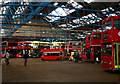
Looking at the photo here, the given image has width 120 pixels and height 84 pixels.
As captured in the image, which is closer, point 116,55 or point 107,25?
point 116,55

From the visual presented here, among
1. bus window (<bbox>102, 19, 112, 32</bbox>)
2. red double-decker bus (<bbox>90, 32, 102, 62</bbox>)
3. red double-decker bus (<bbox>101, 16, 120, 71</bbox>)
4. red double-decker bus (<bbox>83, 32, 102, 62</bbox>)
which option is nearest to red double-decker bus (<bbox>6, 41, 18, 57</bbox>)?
red double-decker bus (<bbox>83, 32, 102, 62</bbox>)

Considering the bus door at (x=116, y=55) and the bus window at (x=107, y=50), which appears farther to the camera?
the bus window at (x=107, y=50)

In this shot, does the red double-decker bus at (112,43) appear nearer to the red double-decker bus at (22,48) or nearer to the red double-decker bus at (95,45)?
the red double-decker bus at (95,45)

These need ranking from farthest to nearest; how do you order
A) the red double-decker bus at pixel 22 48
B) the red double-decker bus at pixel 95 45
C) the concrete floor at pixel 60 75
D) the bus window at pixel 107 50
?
the red double-decker bus at pixel 22 48
the red double-decker bus at pixel 95 45
the bus window at pixel 107 50
the concrete floor at pixel 60 75

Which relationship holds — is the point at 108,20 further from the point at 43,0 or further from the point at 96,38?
→ the point at 43,0

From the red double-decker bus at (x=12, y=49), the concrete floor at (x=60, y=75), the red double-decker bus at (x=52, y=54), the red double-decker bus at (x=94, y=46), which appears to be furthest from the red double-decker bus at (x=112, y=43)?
the red double-decker bus at (x=12, y=49)

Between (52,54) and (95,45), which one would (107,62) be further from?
(52,54)

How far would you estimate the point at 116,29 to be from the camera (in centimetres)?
1145

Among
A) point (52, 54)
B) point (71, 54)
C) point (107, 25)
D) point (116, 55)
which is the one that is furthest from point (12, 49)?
point (116, 55)

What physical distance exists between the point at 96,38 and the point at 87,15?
40.6ft

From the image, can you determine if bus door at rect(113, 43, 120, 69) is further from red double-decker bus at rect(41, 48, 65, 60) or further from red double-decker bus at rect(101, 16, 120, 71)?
red double-decker bus at rect(41, 48, 65, 60)

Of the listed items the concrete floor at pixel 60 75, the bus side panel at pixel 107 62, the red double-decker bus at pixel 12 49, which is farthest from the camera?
the red double-decker bus at pixel 12 49

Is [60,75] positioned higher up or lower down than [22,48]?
lower down

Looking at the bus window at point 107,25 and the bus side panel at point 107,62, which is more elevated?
the bus window at point 107,25
